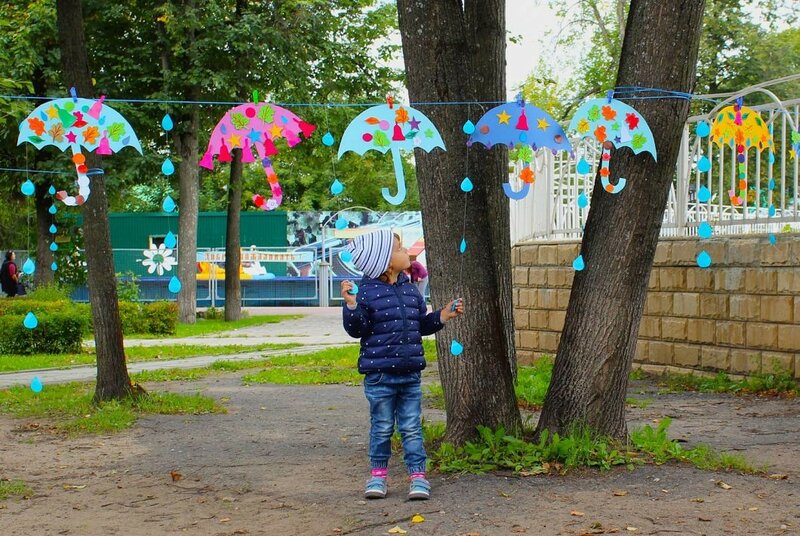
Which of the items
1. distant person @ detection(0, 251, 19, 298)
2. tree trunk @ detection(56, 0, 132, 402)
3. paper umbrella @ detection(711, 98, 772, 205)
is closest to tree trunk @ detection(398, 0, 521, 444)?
paper umbrella @ detection(711, 98, 772, 205)

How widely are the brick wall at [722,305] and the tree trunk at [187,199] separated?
13.2 metres

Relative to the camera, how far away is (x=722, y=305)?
10914 mm

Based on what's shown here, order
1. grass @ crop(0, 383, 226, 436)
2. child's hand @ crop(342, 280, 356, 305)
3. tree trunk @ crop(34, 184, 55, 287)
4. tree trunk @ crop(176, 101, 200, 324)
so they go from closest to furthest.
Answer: child's hand @ crop(342, 280, 356, 305), grass @ crop(0, 383, 226, 436), tree trunk @ crop(176, 101, 200, 324), tree trunk @ crop(34, 184, 55, 287)

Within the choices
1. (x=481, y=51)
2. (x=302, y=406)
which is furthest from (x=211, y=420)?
(x=481, y=51)

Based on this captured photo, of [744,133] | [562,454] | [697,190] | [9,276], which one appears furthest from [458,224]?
[9,276]

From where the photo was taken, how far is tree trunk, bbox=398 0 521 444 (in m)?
6.86

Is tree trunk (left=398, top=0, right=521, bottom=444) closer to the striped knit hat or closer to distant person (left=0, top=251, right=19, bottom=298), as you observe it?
the striped knit hat

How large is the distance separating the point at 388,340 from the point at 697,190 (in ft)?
19.6

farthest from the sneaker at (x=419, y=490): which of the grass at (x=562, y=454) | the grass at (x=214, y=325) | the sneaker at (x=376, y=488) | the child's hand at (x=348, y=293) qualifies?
the grass at (x=214, y=325)

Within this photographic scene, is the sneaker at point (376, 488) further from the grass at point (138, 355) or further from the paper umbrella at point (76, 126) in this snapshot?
the grass at point (138, 355)

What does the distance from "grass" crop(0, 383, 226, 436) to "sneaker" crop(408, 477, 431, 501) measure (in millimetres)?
3811

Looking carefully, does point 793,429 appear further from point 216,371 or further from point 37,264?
point 37,264

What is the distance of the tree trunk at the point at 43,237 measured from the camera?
24969 millimetres

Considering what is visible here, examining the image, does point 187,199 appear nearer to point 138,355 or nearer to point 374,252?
point 138,355
